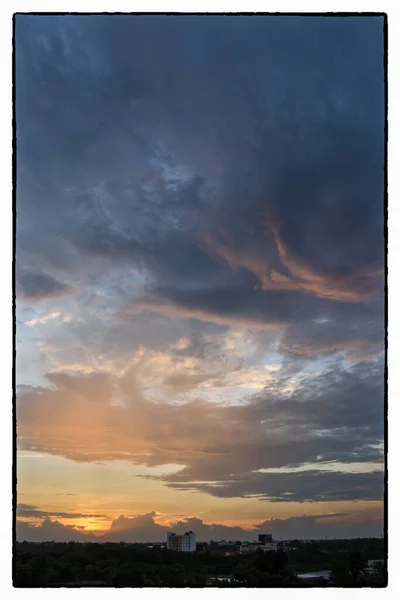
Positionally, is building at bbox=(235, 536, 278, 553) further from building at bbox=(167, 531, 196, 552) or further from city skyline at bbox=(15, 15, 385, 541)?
building at bbox=(167, 531, 196, 552)

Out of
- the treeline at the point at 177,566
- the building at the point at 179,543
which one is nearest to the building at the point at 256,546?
the treeline at the point at 177,566

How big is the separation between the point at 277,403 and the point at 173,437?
2.73 feet

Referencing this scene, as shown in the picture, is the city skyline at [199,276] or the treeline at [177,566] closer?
the treeline at [177,566]

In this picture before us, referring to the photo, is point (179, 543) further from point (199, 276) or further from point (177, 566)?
point (199, 276)

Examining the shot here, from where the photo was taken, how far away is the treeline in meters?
5.50

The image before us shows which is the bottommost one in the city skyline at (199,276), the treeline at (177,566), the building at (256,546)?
the treeline at (177,566)

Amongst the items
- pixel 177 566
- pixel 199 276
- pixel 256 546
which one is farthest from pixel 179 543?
pixel 199 276

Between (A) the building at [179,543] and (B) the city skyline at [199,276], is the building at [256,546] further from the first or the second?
(A) the building at [179,543]

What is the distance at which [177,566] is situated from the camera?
5496mm

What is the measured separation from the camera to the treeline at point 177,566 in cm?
550
